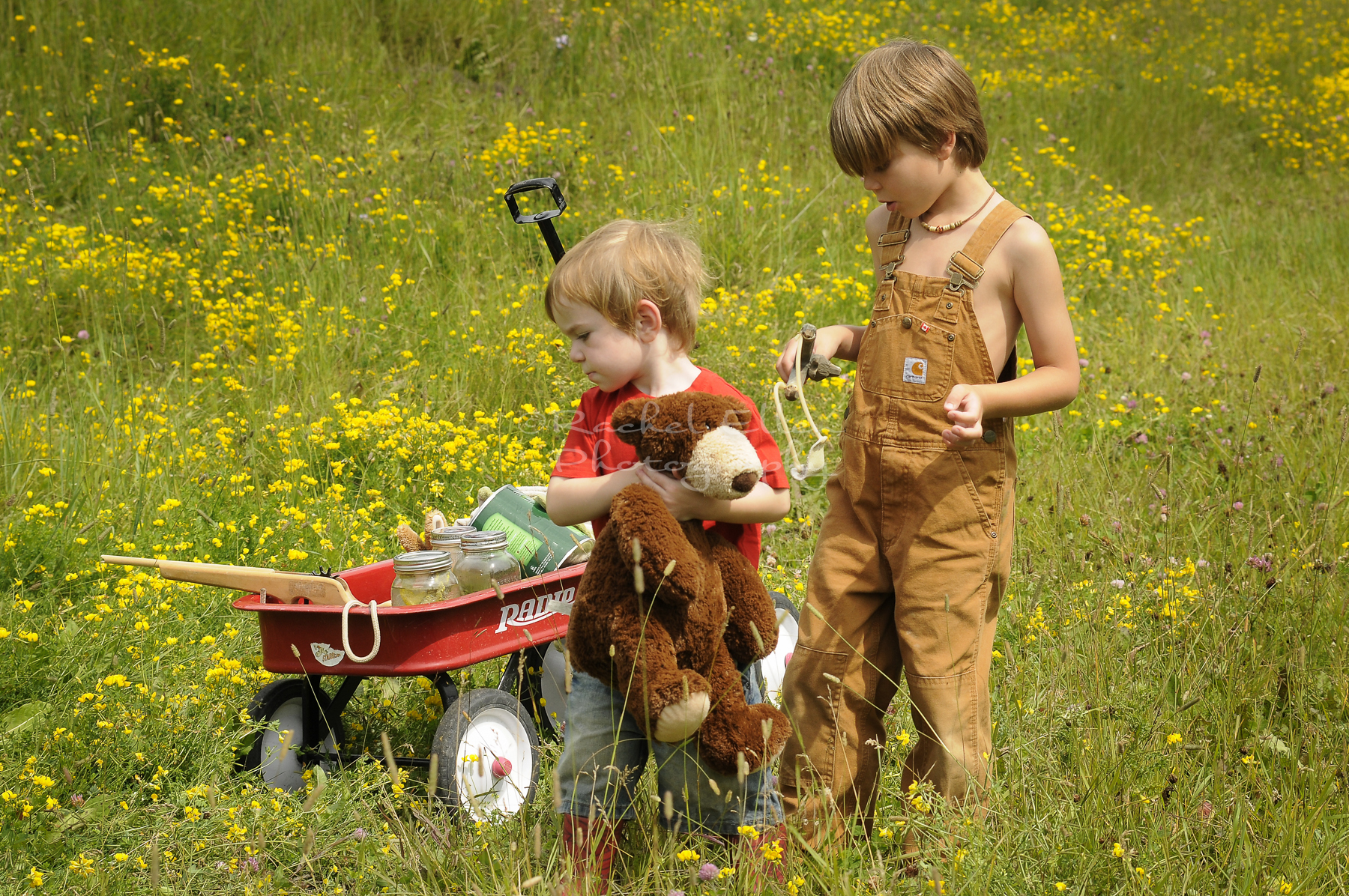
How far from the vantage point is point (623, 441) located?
2.13 meters

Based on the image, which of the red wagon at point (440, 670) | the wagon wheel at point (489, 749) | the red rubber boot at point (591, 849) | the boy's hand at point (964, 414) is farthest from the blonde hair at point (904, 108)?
the wagon wheel at point (489, 749)

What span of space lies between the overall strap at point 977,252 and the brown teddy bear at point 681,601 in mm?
554

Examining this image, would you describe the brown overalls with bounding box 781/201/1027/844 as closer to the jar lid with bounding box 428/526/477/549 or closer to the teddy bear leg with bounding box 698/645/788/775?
the teddy bear leg with bounding box 698/645/788/775

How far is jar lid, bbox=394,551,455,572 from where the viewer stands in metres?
2.95

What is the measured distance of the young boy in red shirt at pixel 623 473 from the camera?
2.17 meters

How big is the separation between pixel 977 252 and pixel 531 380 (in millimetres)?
3092

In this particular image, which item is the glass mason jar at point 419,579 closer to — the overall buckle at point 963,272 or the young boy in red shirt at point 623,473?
the young boy in red shirt at point 623,473

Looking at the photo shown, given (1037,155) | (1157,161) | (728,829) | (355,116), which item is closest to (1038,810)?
(728,829)

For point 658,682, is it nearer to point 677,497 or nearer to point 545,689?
point 677,497

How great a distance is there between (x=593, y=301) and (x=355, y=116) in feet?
18.7

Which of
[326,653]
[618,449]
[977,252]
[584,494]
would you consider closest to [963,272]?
[977,252]

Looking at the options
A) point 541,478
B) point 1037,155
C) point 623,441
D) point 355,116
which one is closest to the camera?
point 623,441

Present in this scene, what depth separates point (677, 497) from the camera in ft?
6.72

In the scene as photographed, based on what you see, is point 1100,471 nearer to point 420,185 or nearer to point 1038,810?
point 1038,810
